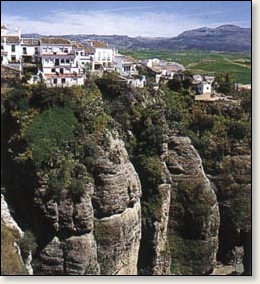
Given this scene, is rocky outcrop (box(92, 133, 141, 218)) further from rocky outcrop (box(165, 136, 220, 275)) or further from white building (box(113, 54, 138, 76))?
rocky outcrop (box(165, 136, 220, 275))

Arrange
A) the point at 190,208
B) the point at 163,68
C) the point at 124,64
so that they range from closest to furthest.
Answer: the point at 124,64
the point at 163,68
the point at 190,208

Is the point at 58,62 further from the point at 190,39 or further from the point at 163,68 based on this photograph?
the point at 190,39

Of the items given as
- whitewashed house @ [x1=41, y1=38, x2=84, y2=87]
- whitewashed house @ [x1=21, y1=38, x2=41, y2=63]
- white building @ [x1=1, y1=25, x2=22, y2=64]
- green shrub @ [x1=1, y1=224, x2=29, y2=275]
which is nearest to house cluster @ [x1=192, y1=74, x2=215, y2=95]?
whitewashed house @ [x1=41, y1=38, x2=84, y2=87]

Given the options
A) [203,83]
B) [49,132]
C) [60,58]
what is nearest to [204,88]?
[203,83]

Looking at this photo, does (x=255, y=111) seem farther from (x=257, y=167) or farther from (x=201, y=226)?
(x=201, y=226)

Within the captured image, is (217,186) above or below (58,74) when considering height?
below

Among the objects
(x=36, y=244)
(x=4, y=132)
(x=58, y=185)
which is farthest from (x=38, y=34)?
(x=36, y=244)
